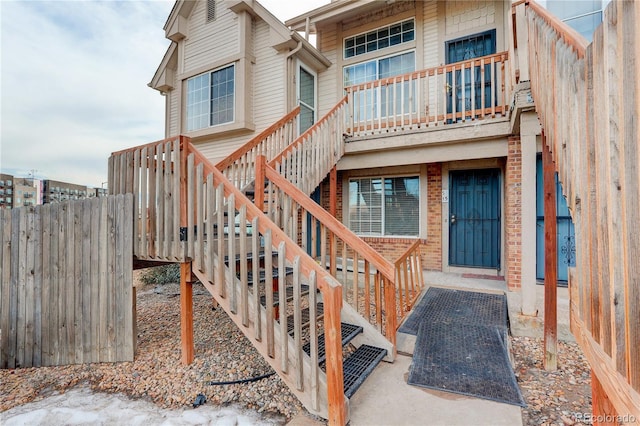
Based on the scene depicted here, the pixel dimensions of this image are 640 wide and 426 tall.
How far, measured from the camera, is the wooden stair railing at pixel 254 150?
15.9 feet

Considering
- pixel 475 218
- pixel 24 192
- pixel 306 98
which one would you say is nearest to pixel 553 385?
pixel 475 218

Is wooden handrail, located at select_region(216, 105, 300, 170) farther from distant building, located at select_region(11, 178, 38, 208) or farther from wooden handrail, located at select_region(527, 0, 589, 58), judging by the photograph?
distant building, located at select_region(11, 178, 38, 208)

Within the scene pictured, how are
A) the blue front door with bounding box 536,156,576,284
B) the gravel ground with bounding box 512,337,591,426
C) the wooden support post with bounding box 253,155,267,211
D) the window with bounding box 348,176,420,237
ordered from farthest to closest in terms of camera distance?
the window with bounding box 348,176,420,237 < the blue front door with bounding box 536,156,576,284 < the wooden support post with bounding box 253,155,267,211 < the gravel ground with bounding box 512,337,591,426

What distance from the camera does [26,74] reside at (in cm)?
812

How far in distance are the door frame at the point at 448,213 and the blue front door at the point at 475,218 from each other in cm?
7

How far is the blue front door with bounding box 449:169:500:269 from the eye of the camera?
251 inches

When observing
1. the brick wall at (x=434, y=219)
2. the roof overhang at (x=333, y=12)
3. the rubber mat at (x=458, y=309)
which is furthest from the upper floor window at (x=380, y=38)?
the rubber mat at (x=458, y=309)

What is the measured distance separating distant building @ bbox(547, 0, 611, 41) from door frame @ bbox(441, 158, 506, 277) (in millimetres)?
2432

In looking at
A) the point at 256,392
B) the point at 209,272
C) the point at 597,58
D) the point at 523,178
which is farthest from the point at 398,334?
the point at 597,58

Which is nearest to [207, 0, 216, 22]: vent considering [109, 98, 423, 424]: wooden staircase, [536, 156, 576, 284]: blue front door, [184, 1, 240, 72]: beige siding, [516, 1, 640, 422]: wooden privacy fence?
[184, 1, 240, 72]: beige siding

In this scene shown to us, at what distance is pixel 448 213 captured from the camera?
676cm

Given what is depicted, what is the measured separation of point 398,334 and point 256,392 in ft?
5.79

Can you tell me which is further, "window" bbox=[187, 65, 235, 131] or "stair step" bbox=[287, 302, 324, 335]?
"window" bbox=[187, 65, 235, 131]

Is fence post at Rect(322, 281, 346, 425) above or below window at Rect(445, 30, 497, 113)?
below
